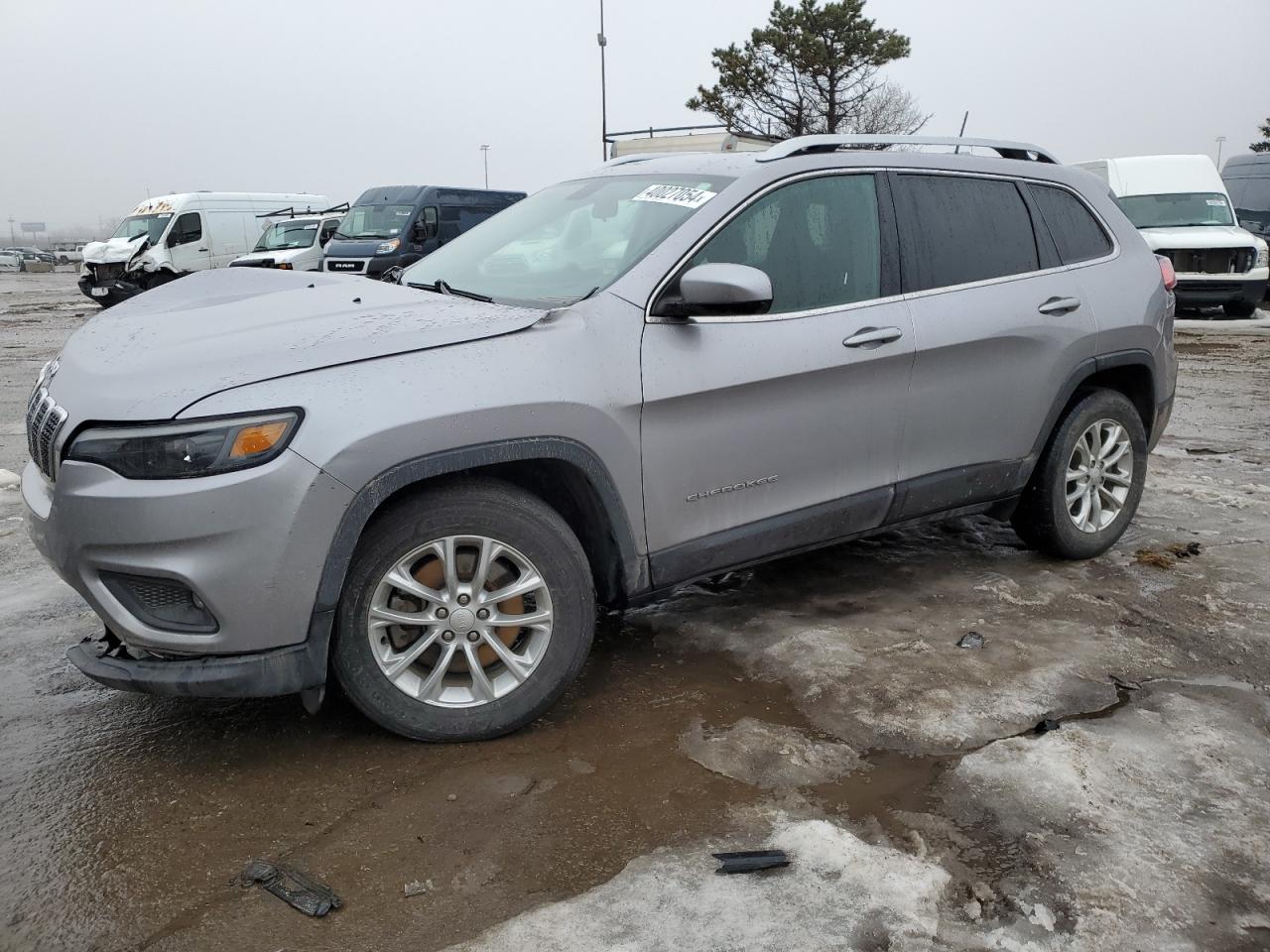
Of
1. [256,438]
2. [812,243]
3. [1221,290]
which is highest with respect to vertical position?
[812,243]

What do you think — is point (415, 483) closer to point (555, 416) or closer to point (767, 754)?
point (555, 416)

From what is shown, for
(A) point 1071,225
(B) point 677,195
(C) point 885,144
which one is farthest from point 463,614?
(A) point 1071,225

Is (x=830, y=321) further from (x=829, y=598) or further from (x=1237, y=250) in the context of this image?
(x=1237, y=250)

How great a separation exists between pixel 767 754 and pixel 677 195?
6.13 ft

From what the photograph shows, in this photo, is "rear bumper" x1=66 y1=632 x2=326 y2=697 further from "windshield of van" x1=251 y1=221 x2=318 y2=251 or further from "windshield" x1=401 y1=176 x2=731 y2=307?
"windshield of van" x1=251 y1=221 x2=318 y2=251

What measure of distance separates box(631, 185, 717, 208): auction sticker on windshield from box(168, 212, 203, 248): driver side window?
21767 millimetres

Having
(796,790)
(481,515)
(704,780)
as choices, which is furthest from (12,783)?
(796,790)

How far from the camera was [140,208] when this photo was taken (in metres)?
23.9

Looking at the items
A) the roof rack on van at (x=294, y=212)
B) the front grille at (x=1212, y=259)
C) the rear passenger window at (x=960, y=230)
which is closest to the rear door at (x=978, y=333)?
the rear passenger window at (x=960, y=230)

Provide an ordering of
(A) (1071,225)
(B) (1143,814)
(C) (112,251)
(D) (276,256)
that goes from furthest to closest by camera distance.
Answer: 1. (C) (112,251)
2. (D) (276,256)
3. (A) (1071,225)
4. (B) (1143,814)

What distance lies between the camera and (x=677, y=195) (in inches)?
147

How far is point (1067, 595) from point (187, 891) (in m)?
3.42

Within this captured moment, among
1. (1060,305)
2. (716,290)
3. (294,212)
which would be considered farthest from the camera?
(294,212)

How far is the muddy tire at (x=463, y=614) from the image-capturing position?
294 centimetres
